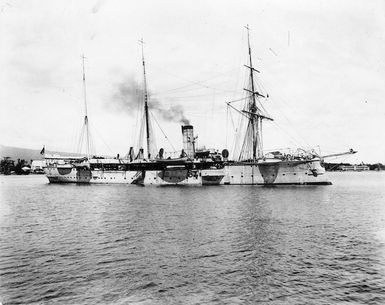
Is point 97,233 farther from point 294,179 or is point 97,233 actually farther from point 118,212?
point 294,179

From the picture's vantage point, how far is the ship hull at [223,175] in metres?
59.8

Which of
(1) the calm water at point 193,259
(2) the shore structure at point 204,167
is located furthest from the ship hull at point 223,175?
(1) the calm water at point 193,259

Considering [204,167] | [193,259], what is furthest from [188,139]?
[193,259]

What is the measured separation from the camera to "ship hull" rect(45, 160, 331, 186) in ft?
196

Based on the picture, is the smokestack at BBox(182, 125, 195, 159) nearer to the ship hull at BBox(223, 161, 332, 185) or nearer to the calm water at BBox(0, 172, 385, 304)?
the ship hull at BBox(223, 161, 332, 185)

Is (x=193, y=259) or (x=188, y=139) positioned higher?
(x=188, y=139)

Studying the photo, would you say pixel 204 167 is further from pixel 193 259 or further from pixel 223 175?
pixel 193 259

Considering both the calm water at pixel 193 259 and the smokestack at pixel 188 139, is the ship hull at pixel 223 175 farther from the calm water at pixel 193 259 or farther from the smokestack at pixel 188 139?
the calm water at pixel 193 259

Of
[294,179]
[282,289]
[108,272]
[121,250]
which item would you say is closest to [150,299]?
[108,272]

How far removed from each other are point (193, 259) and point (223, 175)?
48159mm

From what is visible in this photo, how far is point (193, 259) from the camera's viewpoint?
1616cm

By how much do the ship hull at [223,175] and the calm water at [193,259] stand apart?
31701 mm

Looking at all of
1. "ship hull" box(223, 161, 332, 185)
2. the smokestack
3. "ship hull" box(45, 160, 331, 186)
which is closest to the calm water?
"ship hull" box(223, 161, 332, 185)

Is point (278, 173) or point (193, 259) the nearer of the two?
point (193, 259)
